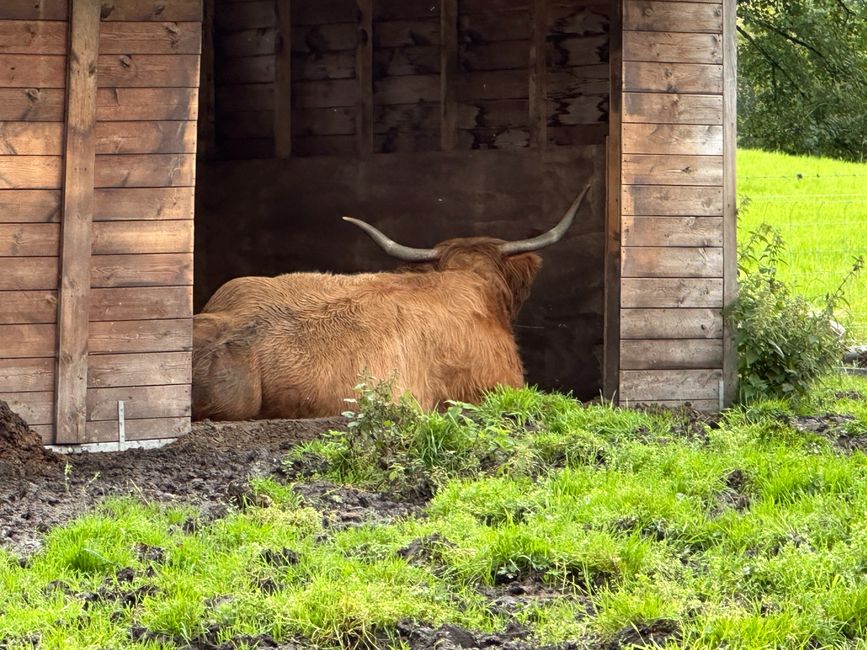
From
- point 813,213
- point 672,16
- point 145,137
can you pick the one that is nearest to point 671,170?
point 672,16

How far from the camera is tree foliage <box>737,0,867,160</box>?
16562 mm

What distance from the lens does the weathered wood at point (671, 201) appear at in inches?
357

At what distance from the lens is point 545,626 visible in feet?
15.2

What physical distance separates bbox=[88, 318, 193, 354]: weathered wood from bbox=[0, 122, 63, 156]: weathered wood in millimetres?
1009

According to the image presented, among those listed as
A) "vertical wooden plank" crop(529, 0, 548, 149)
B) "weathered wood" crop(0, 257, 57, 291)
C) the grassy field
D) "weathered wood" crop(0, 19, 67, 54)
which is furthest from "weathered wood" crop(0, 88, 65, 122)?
the grassy field

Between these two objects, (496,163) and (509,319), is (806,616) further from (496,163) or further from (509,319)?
(496,163)

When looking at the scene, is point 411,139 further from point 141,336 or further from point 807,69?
point 807,69

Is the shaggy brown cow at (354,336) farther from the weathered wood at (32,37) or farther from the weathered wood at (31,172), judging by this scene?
the weathered wood at (32,37)

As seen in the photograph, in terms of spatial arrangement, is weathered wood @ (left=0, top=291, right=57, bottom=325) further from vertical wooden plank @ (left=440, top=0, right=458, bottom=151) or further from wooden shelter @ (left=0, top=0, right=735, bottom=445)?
vertical wooden plank @ (left=440, top=0, right=458, bottom=151)

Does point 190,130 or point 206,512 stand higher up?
point 190,130

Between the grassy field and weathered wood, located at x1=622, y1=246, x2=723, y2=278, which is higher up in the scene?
the grassy field

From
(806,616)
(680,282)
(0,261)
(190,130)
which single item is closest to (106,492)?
(0,261)

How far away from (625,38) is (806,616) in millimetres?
5245

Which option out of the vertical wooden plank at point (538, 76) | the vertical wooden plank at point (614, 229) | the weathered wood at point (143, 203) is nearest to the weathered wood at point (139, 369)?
the weathered wood at point (143, 203)
